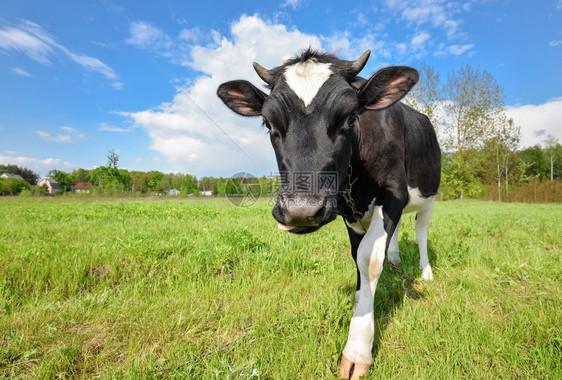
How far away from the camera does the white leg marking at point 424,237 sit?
12.8ft

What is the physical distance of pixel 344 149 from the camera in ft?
7.33

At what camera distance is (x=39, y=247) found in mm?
4031

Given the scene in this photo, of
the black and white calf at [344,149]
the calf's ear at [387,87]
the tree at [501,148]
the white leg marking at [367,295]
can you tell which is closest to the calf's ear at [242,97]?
the black and white calf at [344,149]

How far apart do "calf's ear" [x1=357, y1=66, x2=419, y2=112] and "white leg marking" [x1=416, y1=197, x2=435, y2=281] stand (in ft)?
7.93

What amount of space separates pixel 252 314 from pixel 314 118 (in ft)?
5.72

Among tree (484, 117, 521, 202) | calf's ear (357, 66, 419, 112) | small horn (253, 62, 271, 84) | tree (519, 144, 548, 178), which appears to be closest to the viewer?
calf's ear (357, 66, 419, 112)

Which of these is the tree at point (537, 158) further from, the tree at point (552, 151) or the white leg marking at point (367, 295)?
the white leg marking at point (367, 295)

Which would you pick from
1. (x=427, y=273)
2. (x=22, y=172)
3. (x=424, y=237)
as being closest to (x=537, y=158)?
(x=424, y=237)

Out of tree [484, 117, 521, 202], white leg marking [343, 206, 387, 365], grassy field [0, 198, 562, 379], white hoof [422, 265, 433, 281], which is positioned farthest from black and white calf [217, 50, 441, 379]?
tree [484, 117, 521, 202]

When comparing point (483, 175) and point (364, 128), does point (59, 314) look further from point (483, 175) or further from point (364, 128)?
point (483, 175)

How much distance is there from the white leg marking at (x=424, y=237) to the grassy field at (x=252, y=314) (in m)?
0.14

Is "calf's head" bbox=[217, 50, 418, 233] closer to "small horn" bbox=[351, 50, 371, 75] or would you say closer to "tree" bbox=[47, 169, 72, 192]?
"small horn" bbox=[351, 50, 371, 75]

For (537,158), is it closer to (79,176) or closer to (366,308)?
(366,308)

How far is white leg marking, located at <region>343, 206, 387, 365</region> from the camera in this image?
80.8 inches
